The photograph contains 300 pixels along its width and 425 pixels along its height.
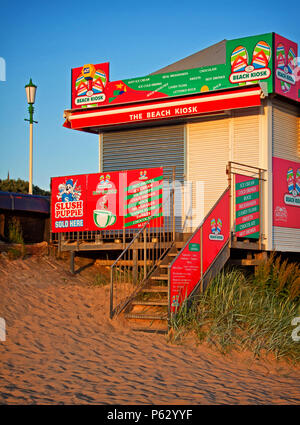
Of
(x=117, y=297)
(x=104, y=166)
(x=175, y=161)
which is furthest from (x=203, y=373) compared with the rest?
(x=104, y=166)

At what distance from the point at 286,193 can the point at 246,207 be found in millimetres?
1761

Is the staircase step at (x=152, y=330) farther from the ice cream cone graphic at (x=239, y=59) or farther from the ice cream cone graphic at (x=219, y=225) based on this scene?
the ice cream cone graphic at (x=239, y=59)

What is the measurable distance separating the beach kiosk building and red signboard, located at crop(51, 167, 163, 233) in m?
0.03

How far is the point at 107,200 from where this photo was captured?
15.0m

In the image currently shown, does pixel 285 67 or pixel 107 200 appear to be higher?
pixel 285 67

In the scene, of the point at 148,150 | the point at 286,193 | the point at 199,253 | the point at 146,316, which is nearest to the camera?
the point at 146,316

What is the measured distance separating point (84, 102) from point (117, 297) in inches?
230

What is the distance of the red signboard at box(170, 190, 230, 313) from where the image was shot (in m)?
11.7

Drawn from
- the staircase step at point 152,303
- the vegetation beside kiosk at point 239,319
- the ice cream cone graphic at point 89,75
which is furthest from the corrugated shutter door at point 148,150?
the staircase step at point 152,303

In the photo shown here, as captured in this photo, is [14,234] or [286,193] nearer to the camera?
[286,193]

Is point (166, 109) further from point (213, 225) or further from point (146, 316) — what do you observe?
point (146, 316)

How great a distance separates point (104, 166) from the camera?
17000mm

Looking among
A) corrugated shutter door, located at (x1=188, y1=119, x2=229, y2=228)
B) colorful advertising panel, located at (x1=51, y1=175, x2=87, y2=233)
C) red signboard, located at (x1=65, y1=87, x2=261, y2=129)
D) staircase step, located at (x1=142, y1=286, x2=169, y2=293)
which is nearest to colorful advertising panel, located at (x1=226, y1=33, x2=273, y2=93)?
red signboard, located at (x1=65, y1=87, x2=261, y2=129)

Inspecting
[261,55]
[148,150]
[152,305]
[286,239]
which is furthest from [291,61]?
[152,305]
